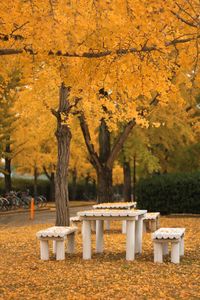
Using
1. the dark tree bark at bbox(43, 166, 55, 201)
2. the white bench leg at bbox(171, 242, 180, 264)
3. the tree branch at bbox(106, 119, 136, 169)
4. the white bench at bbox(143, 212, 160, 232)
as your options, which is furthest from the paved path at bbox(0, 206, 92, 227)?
the dark tree bark at bbox(43, 166, 55, 201)

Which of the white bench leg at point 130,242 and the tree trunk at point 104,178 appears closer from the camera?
the white bench leg at point 130,242

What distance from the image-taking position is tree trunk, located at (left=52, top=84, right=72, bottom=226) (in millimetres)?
15359

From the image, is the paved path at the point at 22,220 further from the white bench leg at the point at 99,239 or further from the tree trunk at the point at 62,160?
the white bench leg at the point at 99,239

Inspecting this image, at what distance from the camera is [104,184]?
2180cm

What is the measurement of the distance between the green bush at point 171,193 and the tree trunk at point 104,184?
74.4 inches

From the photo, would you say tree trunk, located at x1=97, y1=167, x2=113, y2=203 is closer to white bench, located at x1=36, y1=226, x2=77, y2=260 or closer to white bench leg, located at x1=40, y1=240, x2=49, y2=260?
white bench, located at x1=36, y1=226, x2=77, y2=260

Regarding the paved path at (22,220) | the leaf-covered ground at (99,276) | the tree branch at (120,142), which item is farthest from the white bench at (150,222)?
the paved path at (22,220)

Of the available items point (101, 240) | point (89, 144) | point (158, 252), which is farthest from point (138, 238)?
point (89, 144)

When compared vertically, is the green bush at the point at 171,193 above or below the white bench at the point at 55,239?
above

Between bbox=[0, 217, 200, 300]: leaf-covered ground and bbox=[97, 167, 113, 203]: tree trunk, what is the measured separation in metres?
9.72

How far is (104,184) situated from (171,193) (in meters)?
2.84

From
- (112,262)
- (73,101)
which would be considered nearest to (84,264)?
(112,262)

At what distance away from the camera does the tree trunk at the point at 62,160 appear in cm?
1536

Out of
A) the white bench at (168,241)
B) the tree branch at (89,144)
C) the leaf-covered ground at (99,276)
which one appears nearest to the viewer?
the leaf-covered ground at (99,276)
